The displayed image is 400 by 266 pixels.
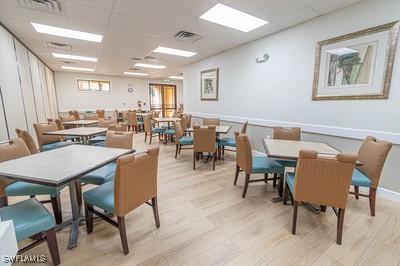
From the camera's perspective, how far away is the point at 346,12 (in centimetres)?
268

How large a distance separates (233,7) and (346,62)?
1.87m

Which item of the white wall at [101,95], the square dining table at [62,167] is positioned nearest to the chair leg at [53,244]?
the square dining table at [62,167]

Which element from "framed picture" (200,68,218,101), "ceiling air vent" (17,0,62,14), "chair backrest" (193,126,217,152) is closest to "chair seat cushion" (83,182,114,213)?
"chair backrest" (193,126,217,152)

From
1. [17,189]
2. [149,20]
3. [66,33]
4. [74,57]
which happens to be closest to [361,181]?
[17,189]

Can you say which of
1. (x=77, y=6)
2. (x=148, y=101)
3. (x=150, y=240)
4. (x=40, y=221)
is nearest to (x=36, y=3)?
(x=77, y=6)

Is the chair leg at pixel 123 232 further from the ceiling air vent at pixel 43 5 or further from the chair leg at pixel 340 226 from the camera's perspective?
the ceiling air vent at pixel 43 5

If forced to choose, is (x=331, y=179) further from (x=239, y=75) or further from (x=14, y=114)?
(x=14, y=114)

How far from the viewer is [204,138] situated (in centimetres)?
349

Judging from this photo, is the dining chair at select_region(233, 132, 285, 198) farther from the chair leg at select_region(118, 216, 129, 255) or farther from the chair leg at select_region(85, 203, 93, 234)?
the chair leg at select_region(85, 203, 93, 234)

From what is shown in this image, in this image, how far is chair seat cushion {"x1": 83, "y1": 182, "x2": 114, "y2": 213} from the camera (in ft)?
5.08

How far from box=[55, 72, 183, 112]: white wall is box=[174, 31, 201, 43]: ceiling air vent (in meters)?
6.78

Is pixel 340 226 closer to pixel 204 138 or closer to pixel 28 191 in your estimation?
pixel 204 138

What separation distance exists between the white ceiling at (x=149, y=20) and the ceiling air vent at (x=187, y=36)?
0.44 feet

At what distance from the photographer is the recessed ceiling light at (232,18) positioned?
9.45 feet
